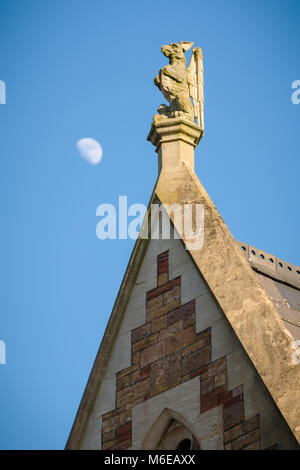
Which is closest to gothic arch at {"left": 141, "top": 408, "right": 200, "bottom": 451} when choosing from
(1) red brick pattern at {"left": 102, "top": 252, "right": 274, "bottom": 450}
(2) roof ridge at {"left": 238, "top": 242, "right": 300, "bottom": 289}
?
(1) red brick pattern at {"left": 102, "top": 252, "right": 274, "bottom": 450}

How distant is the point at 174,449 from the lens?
524 inches

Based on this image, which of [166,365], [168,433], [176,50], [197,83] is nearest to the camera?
[168,433]

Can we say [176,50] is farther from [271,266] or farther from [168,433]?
[168,433]

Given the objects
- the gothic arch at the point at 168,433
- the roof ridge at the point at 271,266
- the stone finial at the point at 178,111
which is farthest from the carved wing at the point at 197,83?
the gothic arch at the point at 168,433

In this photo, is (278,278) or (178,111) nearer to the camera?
(178,111)

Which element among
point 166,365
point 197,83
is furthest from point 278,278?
point 166,365

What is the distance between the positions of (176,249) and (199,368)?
1.75 meters

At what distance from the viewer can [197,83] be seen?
16.1m

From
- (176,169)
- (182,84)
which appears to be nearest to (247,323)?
(176,169)

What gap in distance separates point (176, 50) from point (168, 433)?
17.9ft

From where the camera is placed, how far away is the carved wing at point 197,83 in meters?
15.9

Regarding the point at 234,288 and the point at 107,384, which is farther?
the point at 107,384

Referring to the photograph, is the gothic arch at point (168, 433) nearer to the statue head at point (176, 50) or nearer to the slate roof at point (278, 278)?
the slate roof at point (278, 278)
